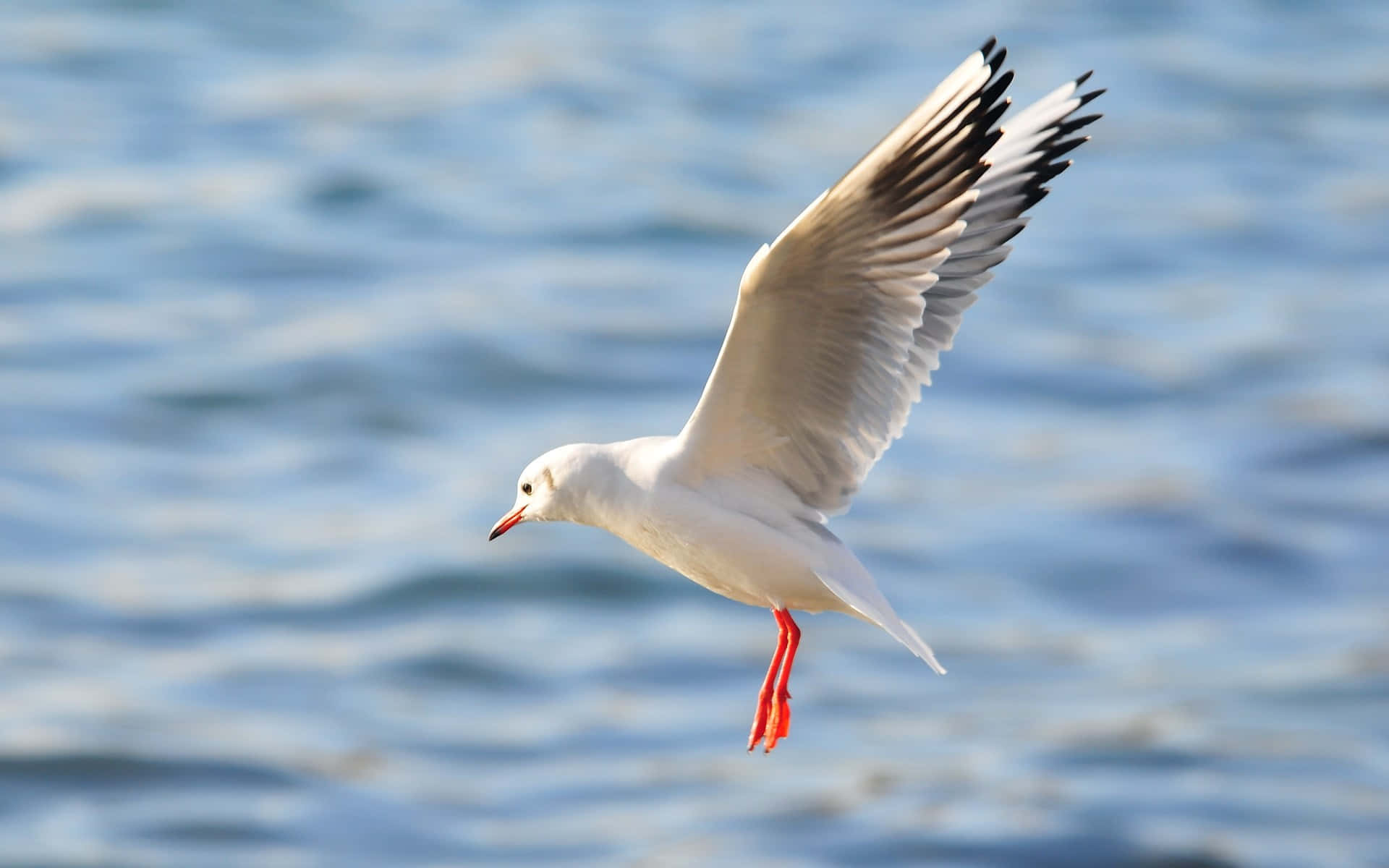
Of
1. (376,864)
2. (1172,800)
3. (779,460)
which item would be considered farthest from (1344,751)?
(779,460)

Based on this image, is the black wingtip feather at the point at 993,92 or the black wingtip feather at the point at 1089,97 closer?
the black wingtip feather at the point at 993,92

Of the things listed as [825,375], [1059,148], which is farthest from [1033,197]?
[825,375]

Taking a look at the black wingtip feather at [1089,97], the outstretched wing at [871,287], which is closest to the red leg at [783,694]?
the outstretched wing at [871,287]

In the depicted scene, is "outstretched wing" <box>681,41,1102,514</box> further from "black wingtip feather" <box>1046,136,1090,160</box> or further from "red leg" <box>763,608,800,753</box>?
"red leg" <box>763,608,800,753</box>

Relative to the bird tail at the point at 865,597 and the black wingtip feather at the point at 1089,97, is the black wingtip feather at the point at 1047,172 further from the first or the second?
the bird tail at the point at 865,597

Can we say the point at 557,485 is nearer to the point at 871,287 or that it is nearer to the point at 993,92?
the point at 871,287

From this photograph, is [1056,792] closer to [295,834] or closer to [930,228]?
[295,834]

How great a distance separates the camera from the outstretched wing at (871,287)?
6.94 m

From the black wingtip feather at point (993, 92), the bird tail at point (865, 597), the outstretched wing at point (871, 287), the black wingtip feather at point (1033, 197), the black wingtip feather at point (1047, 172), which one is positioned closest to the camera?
the black wingtip feather at point (993, 92)

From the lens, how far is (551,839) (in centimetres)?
3747

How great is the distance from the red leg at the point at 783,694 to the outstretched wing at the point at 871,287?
0.48 meters

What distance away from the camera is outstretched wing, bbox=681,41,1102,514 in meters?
6.94

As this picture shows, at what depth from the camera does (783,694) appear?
25.7 feet

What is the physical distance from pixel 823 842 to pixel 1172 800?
6203 millimetres
